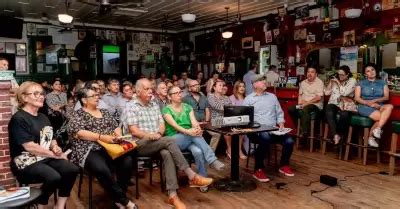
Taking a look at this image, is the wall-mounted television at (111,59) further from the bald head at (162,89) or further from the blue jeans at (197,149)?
the blue jeans at (197,149)

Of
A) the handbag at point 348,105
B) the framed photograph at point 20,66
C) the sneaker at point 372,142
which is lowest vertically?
the sneaker at point 372,142

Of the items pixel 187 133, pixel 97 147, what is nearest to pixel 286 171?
pixel 187 133

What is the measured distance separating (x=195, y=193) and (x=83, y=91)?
169 centimetres

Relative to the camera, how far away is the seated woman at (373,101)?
5.08m

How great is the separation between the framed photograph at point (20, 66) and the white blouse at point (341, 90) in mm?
8918

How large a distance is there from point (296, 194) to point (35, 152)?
276cm

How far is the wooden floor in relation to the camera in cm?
368

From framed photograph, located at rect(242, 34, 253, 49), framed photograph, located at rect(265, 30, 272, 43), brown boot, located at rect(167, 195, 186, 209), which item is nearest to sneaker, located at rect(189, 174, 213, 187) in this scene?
brown boot, located at rect(167, 195, 186, 209)

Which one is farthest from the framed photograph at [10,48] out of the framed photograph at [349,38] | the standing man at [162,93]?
the framed photograph at [349,38]

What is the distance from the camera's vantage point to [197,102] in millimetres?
5488

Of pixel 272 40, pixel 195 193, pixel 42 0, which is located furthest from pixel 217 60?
pixel 195 193

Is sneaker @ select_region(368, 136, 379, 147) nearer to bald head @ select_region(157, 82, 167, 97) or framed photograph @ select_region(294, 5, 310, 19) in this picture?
bald head @ select_region(157, 82, 167, 97)

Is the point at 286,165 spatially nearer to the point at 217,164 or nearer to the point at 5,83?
the point at 217,164

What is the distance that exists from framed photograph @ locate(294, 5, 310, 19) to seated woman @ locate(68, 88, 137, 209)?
658 centimetres
